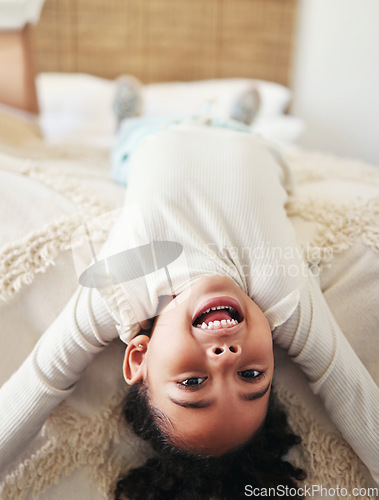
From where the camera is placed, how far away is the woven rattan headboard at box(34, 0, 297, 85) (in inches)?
88.6

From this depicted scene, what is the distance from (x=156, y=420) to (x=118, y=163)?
0.73 meters

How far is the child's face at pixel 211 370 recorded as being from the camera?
596mm

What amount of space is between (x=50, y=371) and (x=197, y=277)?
0.27 metres

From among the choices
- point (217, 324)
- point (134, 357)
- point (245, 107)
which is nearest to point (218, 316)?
point (217, 324)

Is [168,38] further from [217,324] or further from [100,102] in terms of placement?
[217,324]

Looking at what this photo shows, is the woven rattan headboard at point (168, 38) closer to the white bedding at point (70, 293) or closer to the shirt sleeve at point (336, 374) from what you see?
the white bedding at point (70, 293)

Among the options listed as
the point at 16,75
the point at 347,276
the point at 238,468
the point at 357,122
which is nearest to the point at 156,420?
the point at 238,468

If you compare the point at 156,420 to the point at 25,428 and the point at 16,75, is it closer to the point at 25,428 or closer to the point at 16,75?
the point at 25,428

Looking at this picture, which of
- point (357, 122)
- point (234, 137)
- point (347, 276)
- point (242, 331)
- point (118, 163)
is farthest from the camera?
point (357, 122)

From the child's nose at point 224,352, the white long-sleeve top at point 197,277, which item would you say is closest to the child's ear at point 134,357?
the white long-sleeve top at point 197,277

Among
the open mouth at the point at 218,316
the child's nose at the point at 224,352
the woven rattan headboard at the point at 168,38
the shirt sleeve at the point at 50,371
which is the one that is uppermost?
the woven rattan headboard at the point at 168,38

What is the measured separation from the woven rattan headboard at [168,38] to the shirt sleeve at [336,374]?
2.02m

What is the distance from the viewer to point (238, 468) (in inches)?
26.9

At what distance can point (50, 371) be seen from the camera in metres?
0.70
